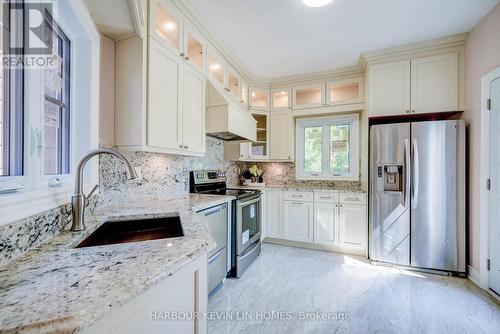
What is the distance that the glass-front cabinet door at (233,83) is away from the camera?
2869 mm

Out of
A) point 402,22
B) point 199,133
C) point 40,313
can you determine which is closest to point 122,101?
point 199,133

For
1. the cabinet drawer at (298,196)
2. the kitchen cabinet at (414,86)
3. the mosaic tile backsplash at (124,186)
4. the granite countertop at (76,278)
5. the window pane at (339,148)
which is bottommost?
the cabinet drawer at (298,196)

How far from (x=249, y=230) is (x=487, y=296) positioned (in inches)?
90.7

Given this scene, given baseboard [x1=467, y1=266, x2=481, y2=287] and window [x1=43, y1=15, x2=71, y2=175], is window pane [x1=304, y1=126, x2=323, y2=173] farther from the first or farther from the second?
window [x1=43, y1=15, x2=71, y2=175]

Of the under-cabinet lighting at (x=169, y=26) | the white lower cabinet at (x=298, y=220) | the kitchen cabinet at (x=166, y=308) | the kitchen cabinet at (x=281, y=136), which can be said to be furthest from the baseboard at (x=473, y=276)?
the under-cabinet lighting at (x=169, y=26)

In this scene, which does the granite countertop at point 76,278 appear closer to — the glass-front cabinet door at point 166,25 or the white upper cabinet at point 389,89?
the glass-front cabinet door at point 166,25

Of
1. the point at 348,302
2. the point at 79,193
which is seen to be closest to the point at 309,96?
the point at 348,302

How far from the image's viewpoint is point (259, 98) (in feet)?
12.2

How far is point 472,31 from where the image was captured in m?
2.25

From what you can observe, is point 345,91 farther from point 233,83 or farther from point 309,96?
point 233,83

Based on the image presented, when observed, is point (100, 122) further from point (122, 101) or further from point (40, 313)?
point (40, 313)

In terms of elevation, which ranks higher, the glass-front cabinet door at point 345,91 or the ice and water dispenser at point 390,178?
the glass-front cabinet door at point 345,91

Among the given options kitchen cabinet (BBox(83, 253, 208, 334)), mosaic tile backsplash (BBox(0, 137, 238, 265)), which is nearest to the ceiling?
mosaic tile backsplash (BBox(0, 137, 238, 265))

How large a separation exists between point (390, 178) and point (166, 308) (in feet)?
9.07
